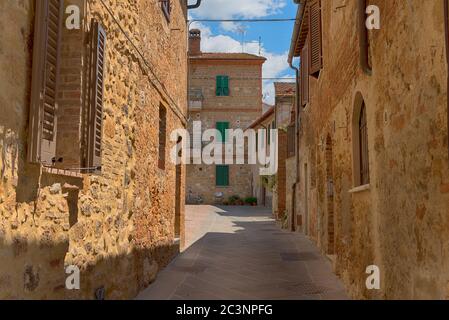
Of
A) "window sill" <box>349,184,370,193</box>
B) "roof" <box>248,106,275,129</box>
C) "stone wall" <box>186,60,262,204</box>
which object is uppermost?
"stone wall" <box>186,60,262,204</box>

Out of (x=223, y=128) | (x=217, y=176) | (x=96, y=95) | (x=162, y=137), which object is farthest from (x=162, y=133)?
(x=223, y=128)

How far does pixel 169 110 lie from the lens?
892 cm

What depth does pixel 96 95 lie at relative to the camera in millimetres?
4238

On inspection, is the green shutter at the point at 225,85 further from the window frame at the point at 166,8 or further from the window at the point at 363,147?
the window at the point at 363,147

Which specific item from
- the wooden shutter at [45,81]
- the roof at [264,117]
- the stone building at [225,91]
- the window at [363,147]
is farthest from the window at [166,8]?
the stone building at [225,91]

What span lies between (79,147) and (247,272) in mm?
4717

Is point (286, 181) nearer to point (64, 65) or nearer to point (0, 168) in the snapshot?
point (64, 65)

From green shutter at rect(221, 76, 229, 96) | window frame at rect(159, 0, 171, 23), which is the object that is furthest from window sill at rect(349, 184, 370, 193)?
green shutter at rect(221, 76, 229, 96)

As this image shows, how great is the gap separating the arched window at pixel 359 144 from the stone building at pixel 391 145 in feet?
0.04

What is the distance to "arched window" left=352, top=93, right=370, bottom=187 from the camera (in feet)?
18.7

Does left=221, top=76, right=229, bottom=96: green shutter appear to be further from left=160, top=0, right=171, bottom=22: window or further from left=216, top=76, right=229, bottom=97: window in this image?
left=160, top=0, right=171, bottom=22: window

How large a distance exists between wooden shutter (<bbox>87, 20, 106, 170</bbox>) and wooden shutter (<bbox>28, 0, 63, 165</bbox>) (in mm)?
609

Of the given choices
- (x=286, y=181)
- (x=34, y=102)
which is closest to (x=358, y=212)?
(x=34, y=102)
